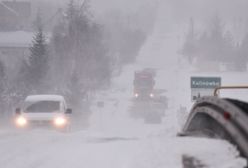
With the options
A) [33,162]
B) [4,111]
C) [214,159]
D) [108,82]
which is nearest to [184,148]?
[214,159]

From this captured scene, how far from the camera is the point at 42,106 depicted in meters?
21.7

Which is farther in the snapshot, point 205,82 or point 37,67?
point 37,67

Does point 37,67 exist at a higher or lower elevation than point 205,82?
higher

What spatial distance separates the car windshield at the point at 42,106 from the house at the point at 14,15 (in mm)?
68893

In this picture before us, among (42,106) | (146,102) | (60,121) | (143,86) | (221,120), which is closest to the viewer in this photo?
(221,120)

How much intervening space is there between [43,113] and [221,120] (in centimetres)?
1680

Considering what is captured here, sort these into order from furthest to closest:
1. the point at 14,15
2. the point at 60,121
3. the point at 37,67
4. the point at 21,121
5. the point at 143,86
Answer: the point at 14,15 → the point at 143,86 → the point at 37,67 → the point at 60,121 → the point at 21,121

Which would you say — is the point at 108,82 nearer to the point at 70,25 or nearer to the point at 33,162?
the point at 70,25

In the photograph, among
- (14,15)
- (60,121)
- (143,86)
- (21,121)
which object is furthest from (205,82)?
(14,15)

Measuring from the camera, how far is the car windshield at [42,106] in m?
21.4

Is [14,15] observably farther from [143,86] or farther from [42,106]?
[42,106]

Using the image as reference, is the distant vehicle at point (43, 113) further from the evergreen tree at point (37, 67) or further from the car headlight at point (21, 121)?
the evergreen tree at point (37, 67)

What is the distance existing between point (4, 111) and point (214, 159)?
145ft

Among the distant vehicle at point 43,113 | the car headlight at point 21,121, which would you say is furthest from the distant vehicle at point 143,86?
the car headlight at point 21,121
